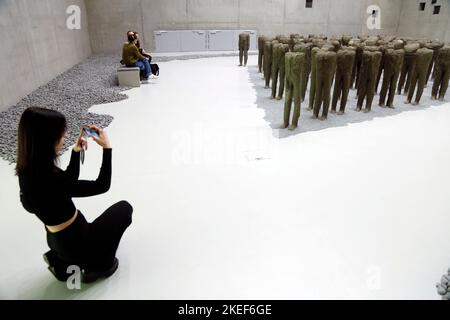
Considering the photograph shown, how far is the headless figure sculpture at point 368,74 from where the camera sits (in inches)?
170

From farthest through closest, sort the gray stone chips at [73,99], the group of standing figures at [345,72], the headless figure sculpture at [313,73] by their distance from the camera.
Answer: the headless figure sculpture at [313,73], the group of standing figures at [345,72], the gray stone chips at [73,99]

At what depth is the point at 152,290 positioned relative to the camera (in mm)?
1729

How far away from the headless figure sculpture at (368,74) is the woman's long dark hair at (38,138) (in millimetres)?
4062

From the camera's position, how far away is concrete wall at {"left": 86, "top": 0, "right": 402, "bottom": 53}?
994 centimetres

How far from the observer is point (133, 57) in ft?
20.2

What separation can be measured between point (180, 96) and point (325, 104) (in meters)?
Answer: 2.38

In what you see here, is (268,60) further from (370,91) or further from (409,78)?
(409,78)

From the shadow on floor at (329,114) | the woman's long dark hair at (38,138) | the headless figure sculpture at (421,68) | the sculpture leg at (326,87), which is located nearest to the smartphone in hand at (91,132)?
the woman's long dark hair at (38,138)

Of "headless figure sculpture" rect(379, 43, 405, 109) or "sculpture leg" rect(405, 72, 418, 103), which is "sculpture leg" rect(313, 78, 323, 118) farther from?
"sculpture leg" rect(405, 72, 418, 103)

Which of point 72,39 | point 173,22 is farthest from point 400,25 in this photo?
point 72,39

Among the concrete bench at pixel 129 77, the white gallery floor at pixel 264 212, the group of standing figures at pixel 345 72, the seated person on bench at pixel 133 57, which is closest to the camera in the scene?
the white gallery floor at pixel 264 212

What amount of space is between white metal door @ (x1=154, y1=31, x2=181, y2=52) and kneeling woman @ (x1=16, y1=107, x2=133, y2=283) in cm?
944

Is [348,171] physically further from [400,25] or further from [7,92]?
[400,25]

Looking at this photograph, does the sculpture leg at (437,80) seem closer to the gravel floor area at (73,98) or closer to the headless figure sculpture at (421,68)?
the headless figure sculpture at (421,68)
